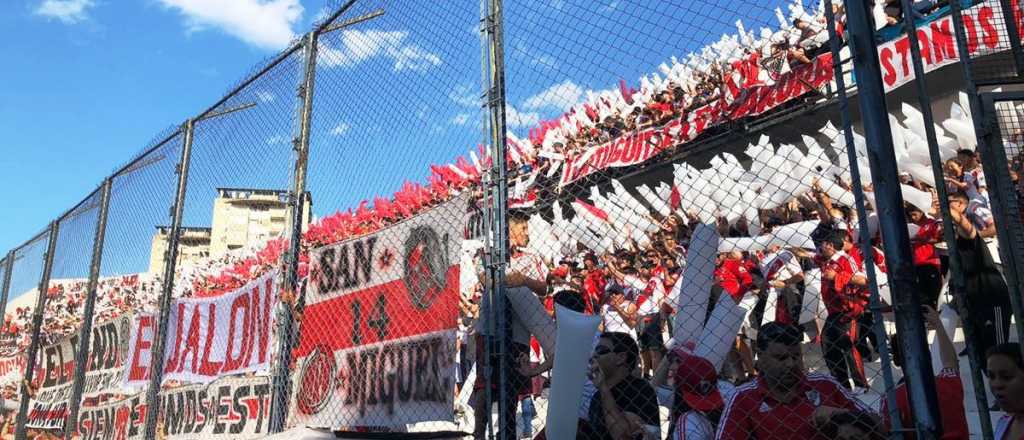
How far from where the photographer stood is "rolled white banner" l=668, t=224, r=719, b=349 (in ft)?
9.68

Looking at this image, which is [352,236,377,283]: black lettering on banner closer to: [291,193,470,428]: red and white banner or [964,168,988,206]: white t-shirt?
[291,193,470,428]: red and white banner

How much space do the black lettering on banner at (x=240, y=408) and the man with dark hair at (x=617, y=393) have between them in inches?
125

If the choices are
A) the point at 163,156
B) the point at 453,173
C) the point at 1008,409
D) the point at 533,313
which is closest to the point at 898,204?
the point at 1008,409

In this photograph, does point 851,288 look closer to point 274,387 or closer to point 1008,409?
point 1008,409

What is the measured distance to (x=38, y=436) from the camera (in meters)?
9.07

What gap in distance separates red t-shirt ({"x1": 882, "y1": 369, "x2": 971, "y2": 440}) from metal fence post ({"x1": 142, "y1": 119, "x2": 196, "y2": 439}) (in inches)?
217

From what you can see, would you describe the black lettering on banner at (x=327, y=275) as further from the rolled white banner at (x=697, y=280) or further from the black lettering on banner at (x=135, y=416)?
the black lettering on banner at (x=135, y=416)

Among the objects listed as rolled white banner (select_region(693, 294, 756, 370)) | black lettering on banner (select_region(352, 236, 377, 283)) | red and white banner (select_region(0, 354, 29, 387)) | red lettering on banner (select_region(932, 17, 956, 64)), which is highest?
red lettering on banner (select_region(932, 17, 956, 64))

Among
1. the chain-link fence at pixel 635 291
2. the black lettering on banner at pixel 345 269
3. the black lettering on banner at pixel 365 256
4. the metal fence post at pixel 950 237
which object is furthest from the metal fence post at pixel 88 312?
the metal fence post at pixel 950 237

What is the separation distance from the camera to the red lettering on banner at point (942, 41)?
8.51 metres

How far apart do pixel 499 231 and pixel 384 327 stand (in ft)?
3.79

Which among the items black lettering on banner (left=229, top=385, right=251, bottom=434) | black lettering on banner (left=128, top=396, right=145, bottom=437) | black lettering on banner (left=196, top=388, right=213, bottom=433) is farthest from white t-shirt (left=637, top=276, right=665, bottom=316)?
black lettering on banner (left=128, top=396, right=145, bottom=437)

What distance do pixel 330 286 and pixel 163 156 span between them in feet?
11.7

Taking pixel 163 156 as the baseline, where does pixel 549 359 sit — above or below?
below
